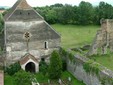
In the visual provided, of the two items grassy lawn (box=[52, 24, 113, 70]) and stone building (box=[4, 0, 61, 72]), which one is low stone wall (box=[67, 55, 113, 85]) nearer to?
stone building (box=[4, 0, 61, 72])

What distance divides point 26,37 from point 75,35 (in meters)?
27.9

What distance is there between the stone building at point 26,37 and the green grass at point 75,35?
14.8 metres

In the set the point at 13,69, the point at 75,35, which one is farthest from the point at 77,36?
the point at 13,69

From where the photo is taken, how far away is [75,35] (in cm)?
7156

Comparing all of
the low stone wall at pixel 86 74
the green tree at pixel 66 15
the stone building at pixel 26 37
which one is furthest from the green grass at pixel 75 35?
the low stone wall at pixel 86 74

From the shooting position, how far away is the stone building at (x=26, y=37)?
4400 cm

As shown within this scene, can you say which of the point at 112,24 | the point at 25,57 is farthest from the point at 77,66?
the point at 112,24

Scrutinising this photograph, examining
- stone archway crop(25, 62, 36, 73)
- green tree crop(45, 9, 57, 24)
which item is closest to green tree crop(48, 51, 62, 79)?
stone archway crop(25, 62, 36, 73)

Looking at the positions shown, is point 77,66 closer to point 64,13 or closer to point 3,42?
point 3,42

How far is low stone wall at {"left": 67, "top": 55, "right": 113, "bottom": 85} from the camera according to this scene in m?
31.9

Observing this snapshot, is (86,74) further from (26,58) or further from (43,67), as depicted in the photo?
(26,58)

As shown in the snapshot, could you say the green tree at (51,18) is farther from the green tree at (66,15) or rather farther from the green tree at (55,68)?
the green tree at (55,68)

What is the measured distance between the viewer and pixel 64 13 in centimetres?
8469

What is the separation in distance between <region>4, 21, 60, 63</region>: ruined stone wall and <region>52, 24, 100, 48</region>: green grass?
14.6 meters
